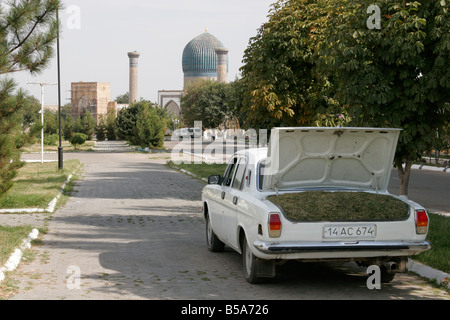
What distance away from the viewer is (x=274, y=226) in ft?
22.3

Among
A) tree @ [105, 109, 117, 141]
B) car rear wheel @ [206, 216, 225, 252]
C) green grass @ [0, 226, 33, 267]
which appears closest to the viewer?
green grass @ [0, 226, 33, 267]

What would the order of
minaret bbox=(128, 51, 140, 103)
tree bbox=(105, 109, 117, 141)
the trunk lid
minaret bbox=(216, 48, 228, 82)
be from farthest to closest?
minaret bbox=(128, 51, 140, 103) < minaret bbox=(216, 48, 228, 82) < tree bbox=(105, 109, 117, 141) < the trunk lid

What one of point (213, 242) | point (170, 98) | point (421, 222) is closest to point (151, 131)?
point (213, 242)

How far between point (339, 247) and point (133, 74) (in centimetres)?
18244

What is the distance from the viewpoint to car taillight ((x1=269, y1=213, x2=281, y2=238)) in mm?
6785

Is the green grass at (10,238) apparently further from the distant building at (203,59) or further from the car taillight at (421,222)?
the distant building at (203,59)

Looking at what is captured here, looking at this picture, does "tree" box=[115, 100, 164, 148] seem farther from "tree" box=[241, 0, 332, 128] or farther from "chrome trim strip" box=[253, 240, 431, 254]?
"chrome trim strip" box=[253, 240, 431, 254]

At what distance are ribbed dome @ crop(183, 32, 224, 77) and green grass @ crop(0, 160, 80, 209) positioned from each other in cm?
13472

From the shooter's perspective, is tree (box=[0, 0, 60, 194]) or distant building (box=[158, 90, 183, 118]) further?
distant building (box=[158, 90, 183, 118])

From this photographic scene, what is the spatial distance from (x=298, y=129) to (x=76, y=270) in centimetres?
341

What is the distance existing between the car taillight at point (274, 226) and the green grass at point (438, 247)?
247cm

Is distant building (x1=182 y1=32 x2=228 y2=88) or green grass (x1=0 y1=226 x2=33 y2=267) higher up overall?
distant building (x1=182 y1=32 x2=228 y2=88)

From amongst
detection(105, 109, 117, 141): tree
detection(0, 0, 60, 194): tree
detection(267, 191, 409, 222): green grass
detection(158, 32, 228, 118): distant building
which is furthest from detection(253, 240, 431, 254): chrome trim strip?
detection(158, 32, 228, 118): distant building
